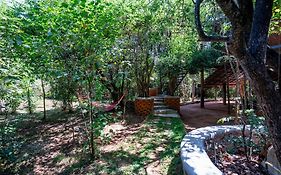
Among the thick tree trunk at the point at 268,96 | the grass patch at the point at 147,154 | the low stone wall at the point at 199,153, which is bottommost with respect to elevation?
the grass patch at the point at 147,154

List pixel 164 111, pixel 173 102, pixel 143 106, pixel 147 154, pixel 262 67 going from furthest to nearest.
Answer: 1. pixel 173 102
2. pixel 164 111
3. pixel 143 106
4. pixel 147 154
5. pixel 262 67

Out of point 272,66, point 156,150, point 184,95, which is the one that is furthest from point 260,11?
point 184,95

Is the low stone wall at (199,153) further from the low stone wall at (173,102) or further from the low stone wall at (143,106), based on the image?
the low stone wall at (173,102)

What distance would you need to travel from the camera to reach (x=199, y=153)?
2.50 metres

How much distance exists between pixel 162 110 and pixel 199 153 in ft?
17.0

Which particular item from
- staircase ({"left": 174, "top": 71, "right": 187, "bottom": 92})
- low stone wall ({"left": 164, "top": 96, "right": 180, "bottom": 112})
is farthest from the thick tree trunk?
staircase ({"left": 174, "top": 71, "right": 187, "bottom": 92})

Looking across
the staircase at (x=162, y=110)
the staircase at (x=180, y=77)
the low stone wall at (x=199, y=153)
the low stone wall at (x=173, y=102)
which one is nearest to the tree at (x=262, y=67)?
the low stone wall at (x=199, y=153)

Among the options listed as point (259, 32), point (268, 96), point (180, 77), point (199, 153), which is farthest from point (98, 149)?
point (180, 77)

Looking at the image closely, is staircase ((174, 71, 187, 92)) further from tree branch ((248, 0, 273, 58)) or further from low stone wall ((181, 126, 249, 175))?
tree branch ((248, 0, 273, 58))

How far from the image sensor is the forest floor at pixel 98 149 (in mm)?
3531

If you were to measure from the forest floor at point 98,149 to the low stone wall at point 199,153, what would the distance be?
0.57 m

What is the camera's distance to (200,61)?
8219mm

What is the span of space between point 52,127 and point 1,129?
75.1 inches

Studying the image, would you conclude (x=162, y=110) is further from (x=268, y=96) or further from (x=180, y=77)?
(x=268, y=96)
